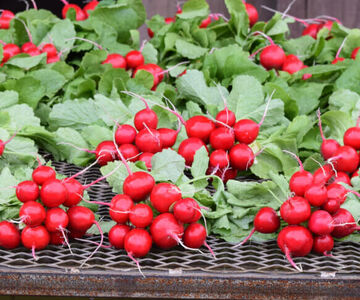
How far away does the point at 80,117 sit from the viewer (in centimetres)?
152

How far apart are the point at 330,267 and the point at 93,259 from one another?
0.42 meters

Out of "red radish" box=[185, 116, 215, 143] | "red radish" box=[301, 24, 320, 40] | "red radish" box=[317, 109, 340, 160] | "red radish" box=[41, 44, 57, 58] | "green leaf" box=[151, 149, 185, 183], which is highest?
"red radish" box=[41, 44, 57, 58]

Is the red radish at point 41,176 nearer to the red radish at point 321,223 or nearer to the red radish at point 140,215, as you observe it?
the red radish at point 140,215

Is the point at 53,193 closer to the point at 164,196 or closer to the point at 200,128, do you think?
the point at 164,196

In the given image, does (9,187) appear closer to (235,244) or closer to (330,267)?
(235,244)

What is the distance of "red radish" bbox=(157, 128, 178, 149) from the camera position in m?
1.34

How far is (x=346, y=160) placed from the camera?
122 centimetres

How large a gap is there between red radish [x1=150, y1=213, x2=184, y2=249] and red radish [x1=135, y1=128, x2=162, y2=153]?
305 millimetres

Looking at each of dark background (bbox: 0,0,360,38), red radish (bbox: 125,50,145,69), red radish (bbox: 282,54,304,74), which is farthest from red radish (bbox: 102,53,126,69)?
dark background (bbox: 0,0,360,38)

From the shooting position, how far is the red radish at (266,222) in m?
1.07

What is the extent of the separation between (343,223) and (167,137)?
49 cm

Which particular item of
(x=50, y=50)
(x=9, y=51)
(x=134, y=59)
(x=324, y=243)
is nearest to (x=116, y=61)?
(x=134, y=59)

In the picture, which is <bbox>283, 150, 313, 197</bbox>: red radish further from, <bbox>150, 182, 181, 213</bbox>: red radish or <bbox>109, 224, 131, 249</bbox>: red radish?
<bbox>109, 224, 131, 249</bbox>: red radish

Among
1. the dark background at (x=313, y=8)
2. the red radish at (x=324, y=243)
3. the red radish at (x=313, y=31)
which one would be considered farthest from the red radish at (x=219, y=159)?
the dark background at (x=313, y=8)
